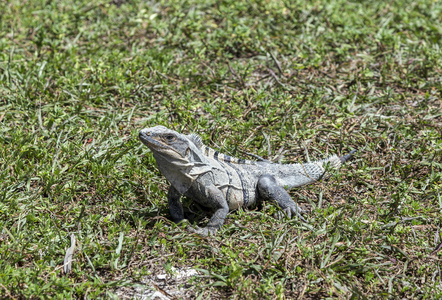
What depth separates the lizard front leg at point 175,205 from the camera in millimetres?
5168

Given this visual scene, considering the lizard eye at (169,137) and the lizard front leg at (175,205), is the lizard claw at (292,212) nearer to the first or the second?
the lizard front leg at (175,205)

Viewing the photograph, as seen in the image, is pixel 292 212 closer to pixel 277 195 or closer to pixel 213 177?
pixel 277 195

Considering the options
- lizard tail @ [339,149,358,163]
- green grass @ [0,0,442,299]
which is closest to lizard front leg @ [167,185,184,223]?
green grass @ [0,0,442,299]

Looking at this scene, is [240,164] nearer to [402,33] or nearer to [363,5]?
[402,33]

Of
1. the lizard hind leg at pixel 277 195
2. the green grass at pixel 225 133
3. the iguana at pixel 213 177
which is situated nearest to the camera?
the green grass at pixel 225 133

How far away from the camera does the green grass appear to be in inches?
179

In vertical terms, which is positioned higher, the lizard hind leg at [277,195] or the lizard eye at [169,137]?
Answer: the lizard eye at [169,137]

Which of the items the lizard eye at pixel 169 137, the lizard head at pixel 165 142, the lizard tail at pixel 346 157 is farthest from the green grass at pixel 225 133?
the lizard eye at pixel 169 137

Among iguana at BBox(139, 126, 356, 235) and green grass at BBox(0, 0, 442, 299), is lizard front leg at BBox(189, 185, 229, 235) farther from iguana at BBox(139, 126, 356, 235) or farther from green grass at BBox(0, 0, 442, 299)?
green grass at BBox(0, 0, 442, 299)

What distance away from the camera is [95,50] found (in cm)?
805

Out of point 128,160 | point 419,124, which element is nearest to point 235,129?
point 128,160

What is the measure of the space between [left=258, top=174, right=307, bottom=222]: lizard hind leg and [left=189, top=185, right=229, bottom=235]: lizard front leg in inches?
18.8

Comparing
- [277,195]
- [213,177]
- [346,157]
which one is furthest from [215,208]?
[346,157]

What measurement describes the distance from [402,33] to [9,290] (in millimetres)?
7147
